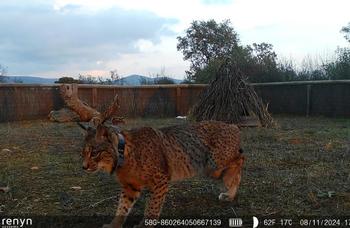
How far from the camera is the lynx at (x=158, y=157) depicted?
12.9ft

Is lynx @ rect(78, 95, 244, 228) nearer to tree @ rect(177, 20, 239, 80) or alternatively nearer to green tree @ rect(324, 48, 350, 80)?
green tree @ rect(324, 48, 350, 80)

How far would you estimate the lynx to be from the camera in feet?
12.9

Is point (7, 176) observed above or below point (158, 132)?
below

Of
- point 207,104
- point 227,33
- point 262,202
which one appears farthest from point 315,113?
point 227,33

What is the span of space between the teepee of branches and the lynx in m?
8.15

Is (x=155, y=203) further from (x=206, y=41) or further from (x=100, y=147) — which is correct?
(x=206, y=41)

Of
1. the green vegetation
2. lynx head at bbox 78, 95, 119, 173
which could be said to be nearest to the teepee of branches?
the green vegetation

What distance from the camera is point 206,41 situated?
3225cm

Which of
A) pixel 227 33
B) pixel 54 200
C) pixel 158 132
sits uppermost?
pixel 227 33

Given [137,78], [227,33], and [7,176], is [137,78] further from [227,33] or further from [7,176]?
[7,176]

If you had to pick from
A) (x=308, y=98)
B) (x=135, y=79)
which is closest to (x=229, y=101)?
(x=308, y=98)

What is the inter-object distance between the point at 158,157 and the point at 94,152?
708 millimetres

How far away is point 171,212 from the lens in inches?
186

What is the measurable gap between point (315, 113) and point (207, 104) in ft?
19.2
